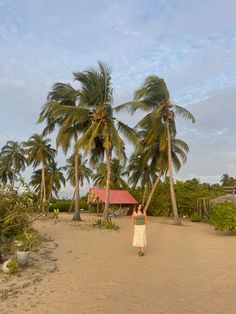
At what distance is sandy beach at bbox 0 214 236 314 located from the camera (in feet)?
20.0

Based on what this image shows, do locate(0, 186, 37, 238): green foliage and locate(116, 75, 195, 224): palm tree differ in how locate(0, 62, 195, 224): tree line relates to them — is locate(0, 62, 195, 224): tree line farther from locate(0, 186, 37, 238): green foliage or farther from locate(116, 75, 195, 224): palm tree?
locate(0, 186, 37, 238): green foliage

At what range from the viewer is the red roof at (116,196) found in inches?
1531

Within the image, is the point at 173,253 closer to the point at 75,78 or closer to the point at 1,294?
the point at 1,294

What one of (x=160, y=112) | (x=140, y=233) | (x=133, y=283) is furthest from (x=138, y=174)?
(x=133, y=283)

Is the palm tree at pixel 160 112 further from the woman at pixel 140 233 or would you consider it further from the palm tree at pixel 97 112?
the woman at pixel 140 233

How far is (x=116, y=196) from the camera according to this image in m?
40.2

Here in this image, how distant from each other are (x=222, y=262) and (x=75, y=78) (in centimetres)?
1619

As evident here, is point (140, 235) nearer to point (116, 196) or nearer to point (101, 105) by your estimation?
point (101, 105)

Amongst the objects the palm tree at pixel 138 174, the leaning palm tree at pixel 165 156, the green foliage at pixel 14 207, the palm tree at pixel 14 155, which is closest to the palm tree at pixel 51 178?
the palm tree at pixel 14 155

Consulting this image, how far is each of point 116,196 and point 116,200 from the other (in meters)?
0.85

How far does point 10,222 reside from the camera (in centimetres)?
986

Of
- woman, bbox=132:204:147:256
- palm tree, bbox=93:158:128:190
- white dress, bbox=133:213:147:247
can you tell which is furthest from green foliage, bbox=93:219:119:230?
palm tree, bbox=93:158:128:190

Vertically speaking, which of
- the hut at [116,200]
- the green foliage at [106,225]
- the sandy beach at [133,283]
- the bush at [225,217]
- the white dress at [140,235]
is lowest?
the sandy beach at [133,283]

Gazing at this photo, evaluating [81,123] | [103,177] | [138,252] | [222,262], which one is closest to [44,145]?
[103,177]
